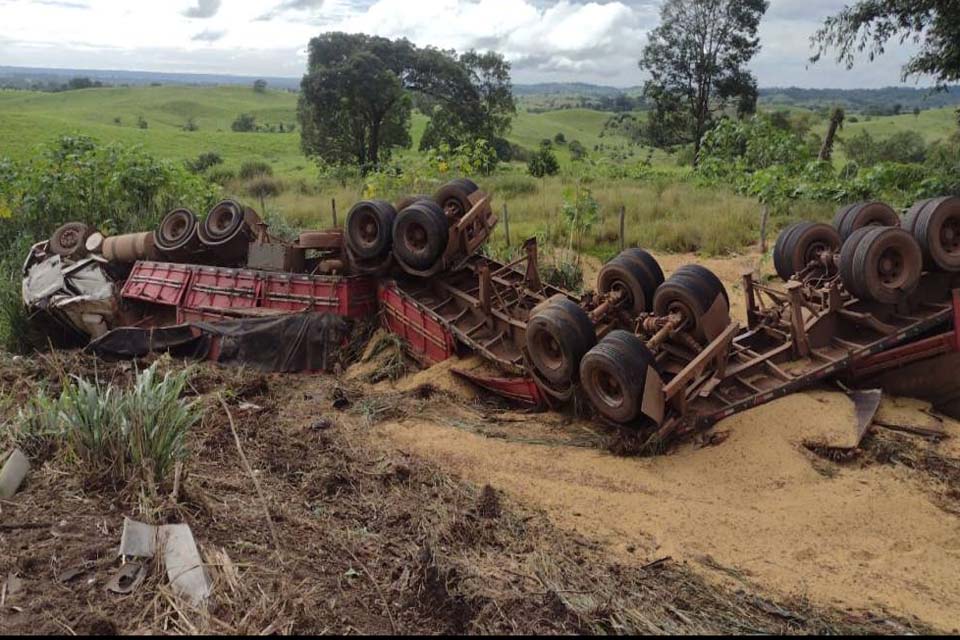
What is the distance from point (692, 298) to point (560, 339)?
120 cm

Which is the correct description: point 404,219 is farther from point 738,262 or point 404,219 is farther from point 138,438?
point 738,262

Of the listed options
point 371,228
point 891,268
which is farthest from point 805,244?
point 371,228

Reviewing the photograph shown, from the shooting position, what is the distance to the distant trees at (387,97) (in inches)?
1129

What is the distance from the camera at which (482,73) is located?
3559cm

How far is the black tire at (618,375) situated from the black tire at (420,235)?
2.95 metres

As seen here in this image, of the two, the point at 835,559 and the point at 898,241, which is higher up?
the point at 898,241

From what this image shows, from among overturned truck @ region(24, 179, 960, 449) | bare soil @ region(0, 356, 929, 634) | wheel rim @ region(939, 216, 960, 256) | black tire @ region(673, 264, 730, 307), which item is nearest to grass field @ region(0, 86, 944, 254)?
overturned truck @ region(24, 179, 960, 449)

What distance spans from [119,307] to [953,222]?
33.4 ft

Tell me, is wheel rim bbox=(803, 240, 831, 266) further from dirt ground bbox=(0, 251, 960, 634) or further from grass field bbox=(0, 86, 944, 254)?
grass field bbox=(0, 86, 944, 254)

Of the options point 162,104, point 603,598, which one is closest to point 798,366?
point 603,598

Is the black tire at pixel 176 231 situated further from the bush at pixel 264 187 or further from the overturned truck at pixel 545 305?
the bush at pixel 264 187

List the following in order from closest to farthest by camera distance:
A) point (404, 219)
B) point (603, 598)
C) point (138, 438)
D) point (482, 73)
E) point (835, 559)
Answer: point (603, 598) < point (138, 438) < point (835, 559) < point (404, 219) < point (482, 73)

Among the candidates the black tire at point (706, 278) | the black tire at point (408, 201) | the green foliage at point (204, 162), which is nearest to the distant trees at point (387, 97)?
the green foliage at point (204, 162)

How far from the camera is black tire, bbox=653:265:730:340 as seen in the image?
20.5ft
